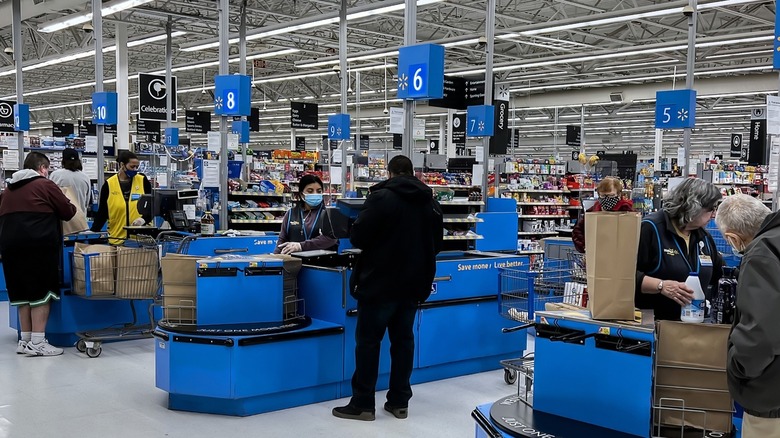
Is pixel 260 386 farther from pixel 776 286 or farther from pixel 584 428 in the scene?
pixel 776 286

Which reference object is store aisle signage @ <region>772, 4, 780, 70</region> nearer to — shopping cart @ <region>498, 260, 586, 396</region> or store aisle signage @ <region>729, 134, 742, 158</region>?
shopping cart @ <region>498, 260, 586, 396</region>

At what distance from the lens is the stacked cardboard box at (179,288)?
16.8 feet

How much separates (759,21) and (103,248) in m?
15.5

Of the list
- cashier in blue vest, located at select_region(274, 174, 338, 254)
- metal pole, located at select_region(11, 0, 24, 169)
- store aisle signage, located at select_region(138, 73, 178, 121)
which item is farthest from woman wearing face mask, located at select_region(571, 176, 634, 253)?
metal pole, located at select_region(11, 0, 24, 169)

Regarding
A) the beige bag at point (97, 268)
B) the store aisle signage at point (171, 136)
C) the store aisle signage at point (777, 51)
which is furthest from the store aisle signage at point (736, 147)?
the beige bag at point (97, 268)

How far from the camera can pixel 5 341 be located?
7.20 metres

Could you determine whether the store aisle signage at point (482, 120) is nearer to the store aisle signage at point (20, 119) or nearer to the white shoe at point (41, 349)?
the white shoe at point (41, 349)

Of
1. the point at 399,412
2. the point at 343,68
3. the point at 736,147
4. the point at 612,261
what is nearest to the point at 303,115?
the point at 343,68

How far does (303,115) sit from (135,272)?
1550 cm

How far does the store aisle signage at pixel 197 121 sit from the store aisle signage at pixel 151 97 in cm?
843

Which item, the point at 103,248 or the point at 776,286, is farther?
the point at 103,248

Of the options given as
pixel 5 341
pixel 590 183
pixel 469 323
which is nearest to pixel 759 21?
pixel 590 183

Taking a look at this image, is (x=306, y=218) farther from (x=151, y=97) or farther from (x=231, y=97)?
(x=151, y=97)

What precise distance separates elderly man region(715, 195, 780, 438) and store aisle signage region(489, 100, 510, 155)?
10.1 m
